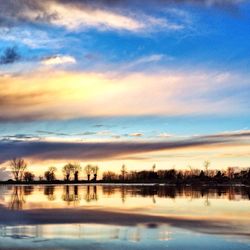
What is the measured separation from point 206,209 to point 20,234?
15632 millimetres

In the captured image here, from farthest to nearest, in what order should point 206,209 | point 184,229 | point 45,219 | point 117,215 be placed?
1. point 206,209
2. point 117,215
3. point 45,219
4. point 184,229

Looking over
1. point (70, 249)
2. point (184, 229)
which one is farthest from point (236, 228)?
point (70, 249)

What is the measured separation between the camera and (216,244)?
54.2ft

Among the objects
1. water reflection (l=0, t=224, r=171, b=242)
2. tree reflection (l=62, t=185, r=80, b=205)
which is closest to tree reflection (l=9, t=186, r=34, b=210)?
tree reflection (l=62, t=185, r=80, b=205)

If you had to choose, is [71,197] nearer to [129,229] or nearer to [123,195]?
[123,195]

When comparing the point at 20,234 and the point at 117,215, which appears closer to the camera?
the point at 20,234

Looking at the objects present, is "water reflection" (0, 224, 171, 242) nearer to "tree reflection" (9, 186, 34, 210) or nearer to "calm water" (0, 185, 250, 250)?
"calm water" (0, 185, 250, 250)

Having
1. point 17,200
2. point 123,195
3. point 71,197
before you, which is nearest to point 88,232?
point 17,200

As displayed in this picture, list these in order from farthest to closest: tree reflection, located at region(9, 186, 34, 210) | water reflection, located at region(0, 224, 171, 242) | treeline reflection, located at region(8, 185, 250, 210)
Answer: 1. treeline reflection, located at region(8, 185, 250, 210)
2. tree reflection, located at region(9, 186, 34, 210)
3. water reflection, located at region(0, 224, 171, 242)

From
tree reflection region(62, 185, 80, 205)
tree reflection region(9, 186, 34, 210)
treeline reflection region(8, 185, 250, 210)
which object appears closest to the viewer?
tree reflection region(9, 186, 34, 210)

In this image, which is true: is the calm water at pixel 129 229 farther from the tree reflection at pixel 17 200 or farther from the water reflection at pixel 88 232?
the tree reflection at pixel 17 200

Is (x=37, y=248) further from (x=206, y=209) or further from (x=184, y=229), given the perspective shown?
(x=206, y=209)

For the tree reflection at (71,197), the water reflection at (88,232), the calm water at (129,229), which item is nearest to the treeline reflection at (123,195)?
the tree reflection at (71,197)

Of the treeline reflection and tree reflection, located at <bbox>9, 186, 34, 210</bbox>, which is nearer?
tree reflection, located at <bbox>9, 186, 34, 210</bbox>
